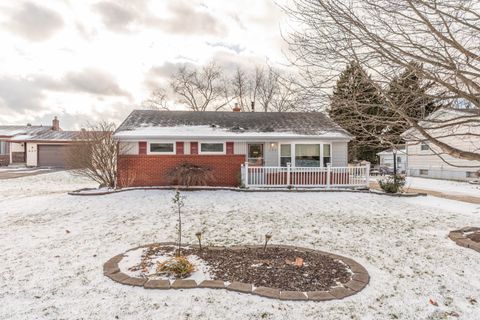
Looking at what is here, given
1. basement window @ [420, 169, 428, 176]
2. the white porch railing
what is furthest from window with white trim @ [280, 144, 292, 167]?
basement window @ [420, 169, 428, 176]

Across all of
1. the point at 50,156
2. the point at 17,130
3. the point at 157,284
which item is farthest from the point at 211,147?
the point at 17,130

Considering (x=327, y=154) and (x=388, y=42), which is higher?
(x=388, y=42)

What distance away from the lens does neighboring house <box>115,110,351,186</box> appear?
12.5m

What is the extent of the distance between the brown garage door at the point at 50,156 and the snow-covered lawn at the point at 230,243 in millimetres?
20344

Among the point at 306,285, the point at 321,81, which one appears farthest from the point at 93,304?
the point at 321,81

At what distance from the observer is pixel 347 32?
393cm

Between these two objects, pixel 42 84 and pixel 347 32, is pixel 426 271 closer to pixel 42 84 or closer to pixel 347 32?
pixel 347 32

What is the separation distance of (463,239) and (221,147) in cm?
957

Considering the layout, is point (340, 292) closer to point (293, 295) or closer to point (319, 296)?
point (319, 296)

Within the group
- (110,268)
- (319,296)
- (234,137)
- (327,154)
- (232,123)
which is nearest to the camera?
(319,296)

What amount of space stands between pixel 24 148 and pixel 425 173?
37.7 m

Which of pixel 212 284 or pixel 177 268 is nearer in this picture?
pixel 212 284

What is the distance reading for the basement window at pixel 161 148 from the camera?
12695 mm

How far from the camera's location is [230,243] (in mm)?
5195
